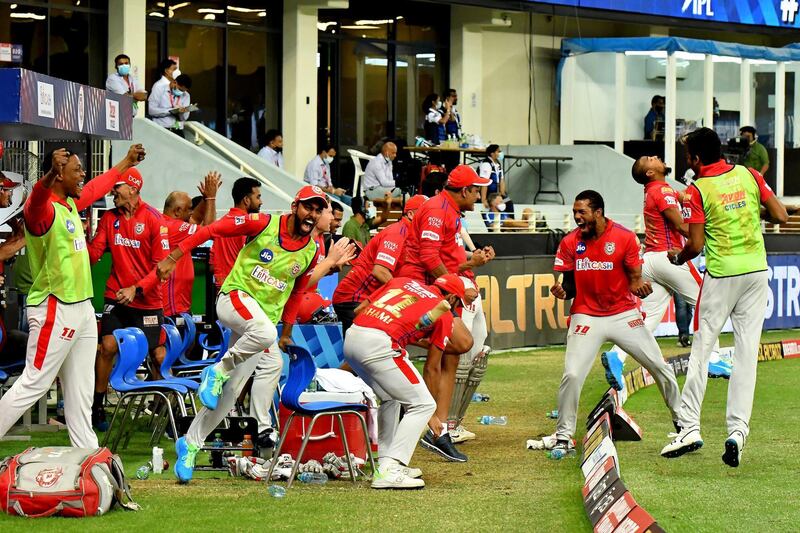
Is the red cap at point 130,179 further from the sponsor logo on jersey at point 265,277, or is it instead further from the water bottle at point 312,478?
the water bottle at point 312,478

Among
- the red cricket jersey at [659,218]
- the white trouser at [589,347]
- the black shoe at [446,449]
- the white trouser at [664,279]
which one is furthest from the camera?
the white trouser at [664,279]

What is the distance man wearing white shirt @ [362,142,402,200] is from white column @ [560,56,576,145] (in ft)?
31.7

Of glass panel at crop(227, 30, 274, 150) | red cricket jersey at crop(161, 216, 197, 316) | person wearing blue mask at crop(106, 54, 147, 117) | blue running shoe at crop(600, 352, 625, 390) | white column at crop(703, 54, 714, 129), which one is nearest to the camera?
blue running shoe at crop(600, 352, 625, 390)

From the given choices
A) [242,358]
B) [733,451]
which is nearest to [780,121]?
[733,451]

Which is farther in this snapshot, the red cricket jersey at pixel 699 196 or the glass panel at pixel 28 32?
the glass panel at pixel 28 32

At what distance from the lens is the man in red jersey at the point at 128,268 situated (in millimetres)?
12609

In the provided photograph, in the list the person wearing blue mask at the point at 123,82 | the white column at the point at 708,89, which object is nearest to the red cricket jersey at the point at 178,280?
the person wearing blue mask at the point at 123,82

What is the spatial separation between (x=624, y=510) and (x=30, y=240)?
15.4 feet

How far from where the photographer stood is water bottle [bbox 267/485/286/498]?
31.1 ft

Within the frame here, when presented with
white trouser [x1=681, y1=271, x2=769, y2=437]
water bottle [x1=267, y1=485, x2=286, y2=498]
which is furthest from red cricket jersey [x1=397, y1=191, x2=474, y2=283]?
water bottle [x1=267, y1=485, x2=286, y2=498]

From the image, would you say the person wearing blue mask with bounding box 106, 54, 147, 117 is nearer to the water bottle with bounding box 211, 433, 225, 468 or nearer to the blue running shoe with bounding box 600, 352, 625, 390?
the blue running shoe with bounding box 600, 352, 625, 390

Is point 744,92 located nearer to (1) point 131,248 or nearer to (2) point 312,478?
(1) point 131,248

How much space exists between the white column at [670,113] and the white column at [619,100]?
0.99m

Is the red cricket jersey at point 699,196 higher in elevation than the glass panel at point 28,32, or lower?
lower
